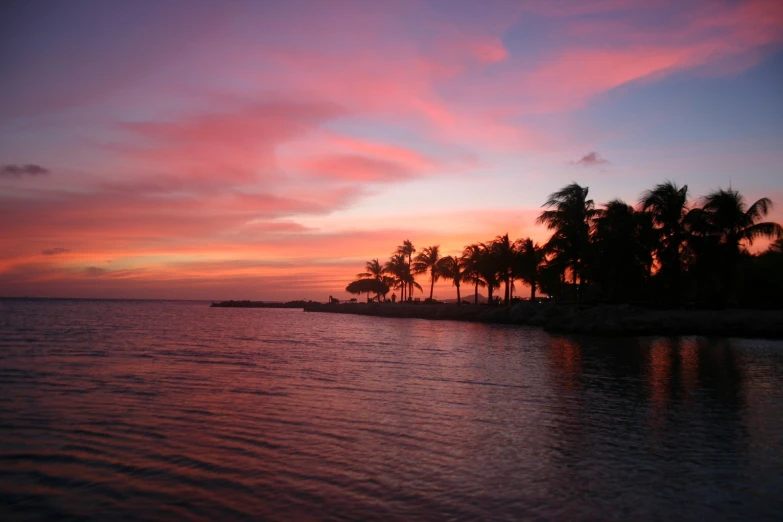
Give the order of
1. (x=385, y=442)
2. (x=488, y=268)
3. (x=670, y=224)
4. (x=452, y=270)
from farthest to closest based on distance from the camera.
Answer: (x=452, y=270)
(x=488, y=268)
(x=670, y=224)
(x=385, y=442)

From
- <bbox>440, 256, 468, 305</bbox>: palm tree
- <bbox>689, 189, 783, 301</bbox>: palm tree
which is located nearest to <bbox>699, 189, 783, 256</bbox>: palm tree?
<bbox>689, 189, 783, 301</bbox>: palm tree

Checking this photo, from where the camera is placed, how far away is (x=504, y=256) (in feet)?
226

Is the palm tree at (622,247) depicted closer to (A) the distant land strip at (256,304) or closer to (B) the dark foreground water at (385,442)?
(B) the dark foreground water at (385,442)

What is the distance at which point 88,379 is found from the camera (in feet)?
55.4

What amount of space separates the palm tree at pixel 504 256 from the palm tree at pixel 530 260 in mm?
2188

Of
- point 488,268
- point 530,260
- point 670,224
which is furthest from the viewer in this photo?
point 488,268

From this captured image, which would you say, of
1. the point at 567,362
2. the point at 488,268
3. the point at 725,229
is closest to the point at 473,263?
the point at 488,268

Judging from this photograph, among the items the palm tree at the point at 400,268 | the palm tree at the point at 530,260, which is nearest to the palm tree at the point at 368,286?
the palm tree at the point at 400,268

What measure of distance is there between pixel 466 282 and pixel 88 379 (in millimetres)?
66571

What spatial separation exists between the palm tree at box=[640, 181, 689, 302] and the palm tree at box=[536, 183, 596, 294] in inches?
231

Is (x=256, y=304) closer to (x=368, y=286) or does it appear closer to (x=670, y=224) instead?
(x=368, y=286)

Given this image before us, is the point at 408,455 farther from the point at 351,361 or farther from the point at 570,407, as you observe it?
the point at 351,361

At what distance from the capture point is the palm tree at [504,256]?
68375 mm

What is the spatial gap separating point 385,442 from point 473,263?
6602 cm
